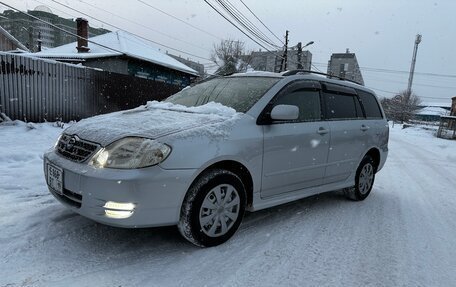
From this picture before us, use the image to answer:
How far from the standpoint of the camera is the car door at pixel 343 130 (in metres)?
4.67

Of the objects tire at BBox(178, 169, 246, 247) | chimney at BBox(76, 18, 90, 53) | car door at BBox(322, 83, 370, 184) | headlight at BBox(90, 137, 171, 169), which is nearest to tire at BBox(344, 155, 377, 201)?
car door at BBox(322, 83, 370, 184)

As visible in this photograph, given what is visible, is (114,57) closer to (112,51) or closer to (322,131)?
(112,51)

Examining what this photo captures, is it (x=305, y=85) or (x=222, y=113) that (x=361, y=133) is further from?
(x=222, y=113)

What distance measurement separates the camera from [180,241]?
3461mm

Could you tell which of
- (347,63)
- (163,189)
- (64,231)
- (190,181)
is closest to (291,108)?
(190,181)

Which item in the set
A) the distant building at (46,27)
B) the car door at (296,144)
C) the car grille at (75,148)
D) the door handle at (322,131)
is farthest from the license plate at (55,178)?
the distant building at (46,27)

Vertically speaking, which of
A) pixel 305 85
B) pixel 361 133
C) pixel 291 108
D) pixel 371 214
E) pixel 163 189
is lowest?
pixel 371 214

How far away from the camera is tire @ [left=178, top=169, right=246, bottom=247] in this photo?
3141mm

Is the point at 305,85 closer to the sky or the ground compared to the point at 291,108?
closer to the sky

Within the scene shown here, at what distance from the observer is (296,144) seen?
400 cm

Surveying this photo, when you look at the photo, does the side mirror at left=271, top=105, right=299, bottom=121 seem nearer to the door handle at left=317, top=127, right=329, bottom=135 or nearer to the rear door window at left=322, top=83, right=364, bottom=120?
the door handle at left=317, top=127, right=329, bottom=135

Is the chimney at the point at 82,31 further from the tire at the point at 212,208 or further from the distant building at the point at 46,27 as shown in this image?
the tire at the point at 212,208

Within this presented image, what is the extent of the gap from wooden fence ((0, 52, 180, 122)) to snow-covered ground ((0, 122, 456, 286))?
6.10 meters

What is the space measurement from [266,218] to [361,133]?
202cm
